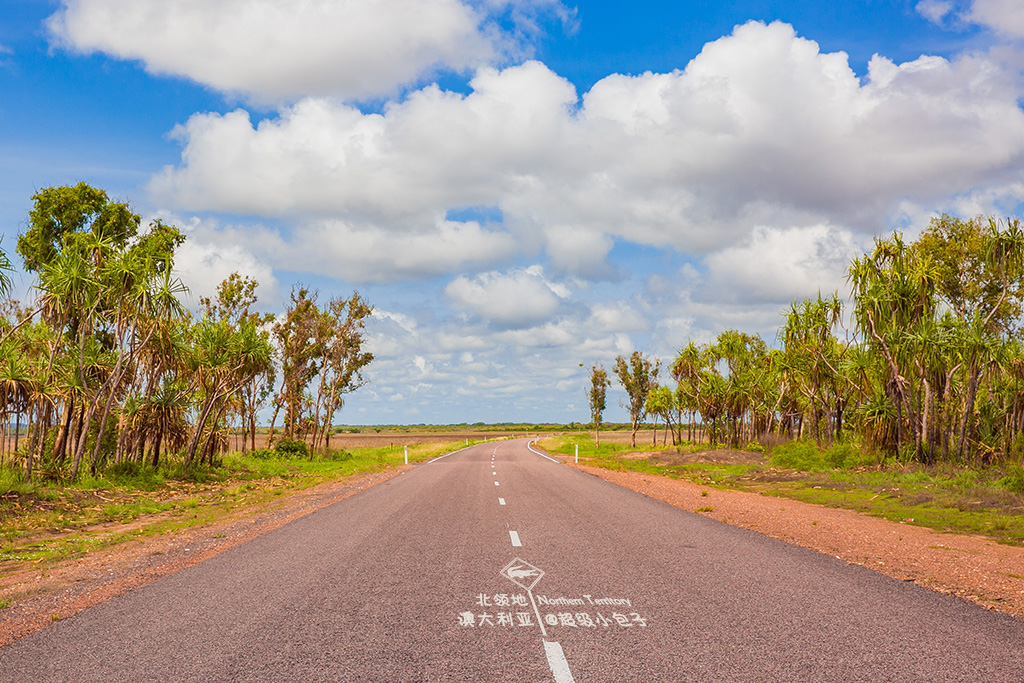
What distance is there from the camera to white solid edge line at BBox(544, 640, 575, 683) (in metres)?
5.33

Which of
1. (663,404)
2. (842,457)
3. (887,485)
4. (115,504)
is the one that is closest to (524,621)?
(115,504)

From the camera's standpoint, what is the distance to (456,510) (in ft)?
56.7

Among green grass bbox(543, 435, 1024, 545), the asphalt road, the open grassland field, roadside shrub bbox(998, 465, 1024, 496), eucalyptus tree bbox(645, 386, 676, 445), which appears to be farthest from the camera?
eucalyptus tree bbox(645, 386, 676, 445)

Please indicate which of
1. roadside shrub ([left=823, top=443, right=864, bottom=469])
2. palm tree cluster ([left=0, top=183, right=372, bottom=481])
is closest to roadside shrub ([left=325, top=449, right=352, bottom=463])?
palm tree cluster ([left=0, top=183, right=372, bottom=481])

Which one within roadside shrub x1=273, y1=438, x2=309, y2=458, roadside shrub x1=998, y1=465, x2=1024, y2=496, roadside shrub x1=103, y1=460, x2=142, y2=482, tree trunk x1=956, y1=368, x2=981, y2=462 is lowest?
roadside shrub x1=273, y1=438, x2=309, y2=458

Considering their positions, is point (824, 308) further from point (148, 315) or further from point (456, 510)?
point (148, 315)

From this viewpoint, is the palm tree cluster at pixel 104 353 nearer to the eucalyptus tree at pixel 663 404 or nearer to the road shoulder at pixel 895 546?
the road shoulder at pixel 895 546

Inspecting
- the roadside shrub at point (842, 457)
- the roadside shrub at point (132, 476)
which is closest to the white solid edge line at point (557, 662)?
the roadside shrub at point (132, 476)

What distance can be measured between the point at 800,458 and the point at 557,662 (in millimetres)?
33080

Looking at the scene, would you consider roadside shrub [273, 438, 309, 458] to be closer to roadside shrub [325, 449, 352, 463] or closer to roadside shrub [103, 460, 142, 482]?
roadside shrub [325, 449, 352, 463]

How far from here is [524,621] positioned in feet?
22.9

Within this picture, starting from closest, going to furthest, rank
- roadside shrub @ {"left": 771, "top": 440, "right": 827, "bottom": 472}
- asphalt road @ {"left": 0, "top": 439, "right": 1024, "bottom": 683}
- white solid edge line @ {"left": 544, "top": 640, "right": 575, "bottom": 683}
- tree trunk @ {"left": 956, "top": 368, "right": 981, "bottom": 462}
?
white solid edge line @ {"left": 544, "top": 640, "right": 575, "bottom": 683} → asphalt road @ {"left": 0, "top": 439, "right": 1024, "bottom": 683} → tree trunk @ {"left": 956, "top": 368, "right": 981, "bottom": 462} → roadside shrub @ {"left": 771, "top": 440, "right": 827, "bottom": 472}

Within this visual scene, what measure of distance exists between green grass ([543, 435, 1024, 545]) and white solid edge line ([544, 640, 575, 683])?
11.4 metres

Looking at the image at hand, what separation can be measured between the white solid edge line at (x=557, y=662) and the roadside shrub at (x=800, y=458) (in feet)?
97.4
